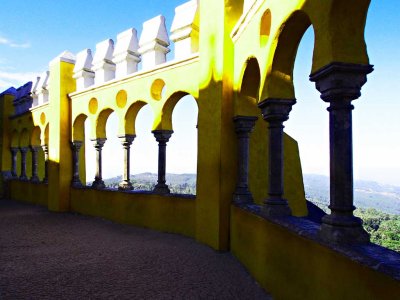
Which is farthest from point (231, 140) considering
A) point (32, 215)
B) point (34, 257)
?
point (32, 215)

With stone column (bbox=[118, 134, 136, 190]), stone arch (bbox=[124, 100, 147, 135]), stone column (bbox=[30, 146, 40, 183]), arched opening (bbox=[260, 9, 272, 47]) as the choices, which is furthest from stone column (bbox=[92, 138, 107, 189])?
arched opening (bbox=[260, 9, 272, 47])

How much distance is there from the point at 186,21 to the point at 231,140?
2864 mm

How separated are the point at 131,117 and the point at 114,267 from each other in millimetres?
4807

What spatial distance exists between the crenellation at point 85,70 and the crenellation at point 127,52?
6.31 feet

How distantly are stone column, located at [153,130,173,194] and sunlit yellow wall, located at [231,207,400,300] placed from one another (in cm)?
296

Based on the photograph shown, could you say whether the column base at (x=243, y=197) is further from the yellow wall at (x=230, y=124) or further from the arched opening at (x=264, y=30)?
the arched opening at (x=264, y=30)

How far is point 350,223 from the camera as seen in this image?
2.96m

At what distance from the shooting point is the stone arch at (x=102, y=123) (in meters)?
10.4

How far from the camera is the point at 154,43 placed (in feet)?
27.5

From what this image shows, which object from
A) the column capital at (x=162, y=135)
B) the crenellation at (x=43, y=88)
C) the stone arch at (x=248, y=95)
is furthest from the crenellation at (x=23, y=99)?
the stone arch at (x=248, y=95)

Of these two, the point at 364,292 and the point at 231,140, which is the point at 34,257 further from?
the point at 364,292

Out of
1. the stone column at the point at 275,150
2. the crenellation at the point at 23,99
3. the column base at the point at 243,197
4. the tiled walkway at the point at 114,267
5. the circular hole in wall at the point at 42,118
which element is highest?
the crenellation at the point at 23,99

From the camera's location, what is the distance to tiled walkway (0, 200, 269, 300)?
4.38m

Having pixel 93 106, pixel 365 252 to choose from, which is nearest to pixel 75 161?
pixel 93 106
